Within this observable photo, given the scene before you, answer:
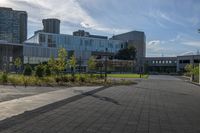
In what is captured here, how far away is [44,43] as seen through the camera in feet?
417

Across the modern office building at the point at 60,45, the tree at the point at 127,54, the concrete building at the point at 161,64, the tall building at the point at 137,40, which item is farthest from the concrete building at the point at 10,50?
the tall building at the point at 137,40

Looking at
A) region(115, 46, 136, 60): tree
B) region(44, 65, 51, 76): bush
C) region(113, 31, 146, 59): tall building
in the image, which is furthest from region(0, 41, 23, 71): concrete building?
region(113, 31, 146, 59): tall building

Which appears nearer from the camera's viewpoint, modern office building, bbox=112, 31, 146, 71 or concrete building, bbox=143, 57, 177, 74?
concrete building, bbox=143, 57, 177, 74

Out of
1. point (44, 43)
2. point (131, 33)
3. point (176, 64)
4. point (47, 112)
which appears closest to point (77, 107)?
point (47, 112)

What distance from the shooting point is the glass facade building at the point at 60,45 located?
11234 cm

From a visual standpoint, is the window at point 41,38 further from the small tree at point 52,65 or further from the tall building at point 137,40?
the small tree at point 52,65

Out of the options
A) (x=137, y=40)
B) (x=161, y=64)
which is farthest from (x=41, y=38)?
(x=161, y=64)

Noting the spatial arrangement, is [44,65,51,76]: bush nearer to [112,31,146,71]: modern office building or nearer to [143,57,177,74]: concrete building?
[143,57,177,74]: concrete building

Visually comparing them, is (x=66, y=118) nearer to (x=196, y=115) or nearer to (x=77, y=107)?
(x=77, y=107)

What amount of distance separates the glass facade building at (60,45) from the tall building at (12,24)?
25.7 m

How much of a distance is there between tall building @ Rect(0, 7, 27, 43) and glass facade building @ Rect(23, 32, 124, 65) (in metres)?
25.7

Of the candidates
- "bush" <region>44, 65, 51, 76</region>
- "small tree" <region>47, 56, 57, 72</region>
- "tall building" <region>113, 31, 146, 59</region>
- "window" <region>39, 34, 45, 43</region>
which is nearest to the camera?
"small tree" <region>47, 56, 57, 72</region>

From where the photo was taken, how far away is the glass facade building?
112m

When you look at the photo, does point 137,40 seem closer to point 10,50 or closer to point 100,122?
point 10,50
